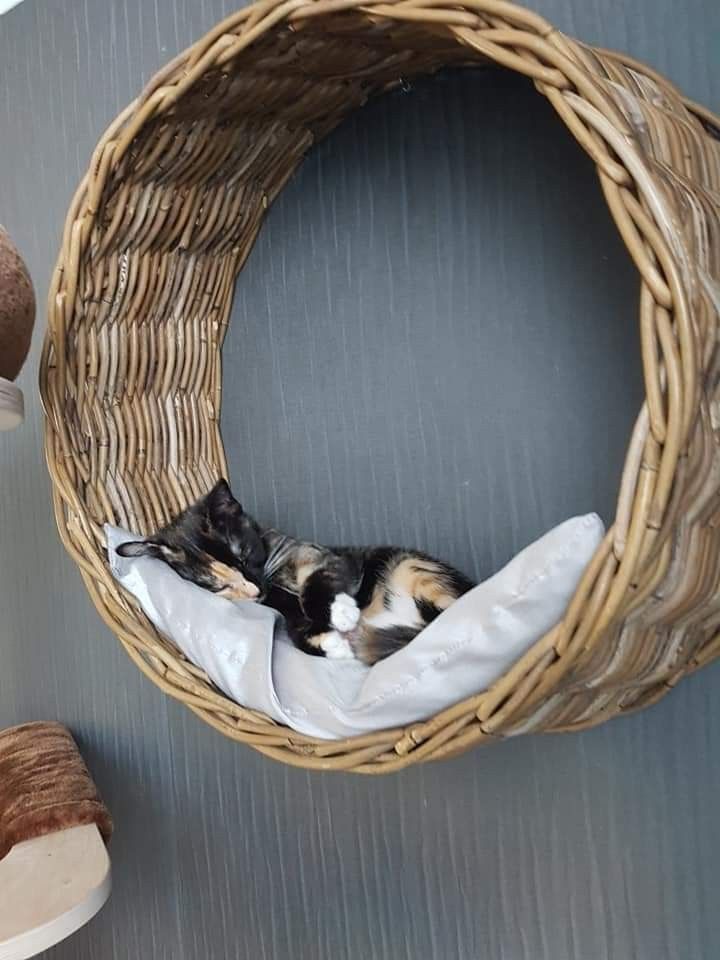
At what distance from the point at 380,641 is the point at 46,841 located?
51 cm

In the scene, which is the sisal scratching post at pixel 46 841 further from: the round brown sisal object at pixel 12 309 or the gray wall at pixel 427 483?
the round brown sisal object at pixel 12 309

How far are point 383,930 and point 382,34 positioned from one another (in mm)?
909

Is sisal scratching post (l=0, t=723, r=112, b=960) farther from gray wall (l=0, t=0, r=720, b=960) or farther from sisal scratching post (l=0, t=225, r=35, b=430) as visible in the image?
sisal scratching post (l=0, t=225, r=35, b=430)

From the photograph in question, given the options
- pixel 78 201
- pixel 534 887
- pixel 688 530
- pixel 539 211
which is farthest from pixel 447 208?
pixel 534 887

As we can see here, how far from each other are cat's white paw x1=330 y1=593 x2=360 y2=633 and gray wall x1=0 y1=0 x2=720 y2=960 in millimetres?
135

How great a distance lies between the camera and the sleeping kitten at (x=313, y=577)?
2.93 feet

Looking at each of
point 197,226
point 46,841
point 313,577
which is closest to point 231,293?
point 197,226

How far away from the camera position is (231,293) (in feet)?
3.82

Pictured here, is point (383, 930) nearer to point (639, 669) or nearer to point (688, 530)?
point (639, 669)

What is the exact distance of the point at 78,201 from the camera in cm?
90

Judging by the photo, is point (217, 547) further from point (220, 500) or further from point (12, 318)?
point (12, 318)

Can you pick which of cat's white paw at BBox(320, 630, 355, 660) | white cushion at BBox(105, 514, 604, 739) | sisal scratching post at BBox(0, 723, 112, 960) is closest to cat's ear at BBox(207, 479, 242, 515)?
white cushion at BBox(105, 514, 604, 739)

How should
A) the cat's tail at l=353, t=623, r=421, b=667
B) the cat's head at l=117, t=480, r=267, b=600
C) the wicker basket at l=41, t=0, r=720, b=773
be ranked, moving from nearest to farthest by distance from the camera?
1. the wicker basket at l=41, t=0, r=720, b=773
2. the cat's tail at l=353, t=623, r=421, b=667
3. the cat's head at l=117, t=480, r=267, b=600

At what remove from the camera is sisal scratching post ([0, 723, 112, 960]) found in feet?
2.90
